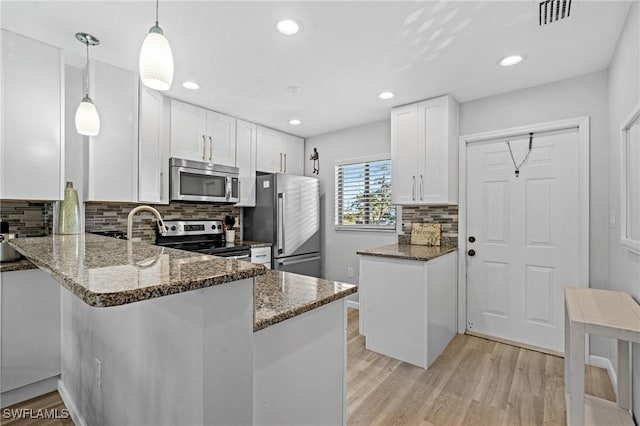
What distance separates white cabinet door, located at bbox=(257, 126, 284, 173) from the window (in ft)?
2.74

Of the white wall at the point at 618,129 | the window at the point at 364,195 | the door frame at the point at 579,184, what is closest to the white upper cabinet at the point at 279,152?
the window at the point at 364,195

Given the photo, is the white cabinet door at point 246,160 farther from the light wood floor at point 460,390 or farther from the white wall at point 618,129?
the white wall at point 618,129

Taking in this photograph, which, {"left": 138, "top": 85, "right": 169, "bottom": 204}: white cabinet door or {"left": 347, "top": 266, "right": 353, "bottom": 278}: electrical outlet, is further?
{"left": 347, "top": 266, "right": 353, "bottom": 278}: electrical outlet

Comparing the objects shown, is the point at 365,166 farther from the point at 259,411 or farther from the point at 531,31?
the point at 259,411

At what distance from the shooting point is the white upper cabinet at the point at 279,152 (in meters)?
3.99

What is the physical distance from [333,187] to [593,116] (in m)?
2.77

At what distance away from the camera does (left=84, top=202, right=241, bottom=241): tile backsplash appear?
2.83 metres

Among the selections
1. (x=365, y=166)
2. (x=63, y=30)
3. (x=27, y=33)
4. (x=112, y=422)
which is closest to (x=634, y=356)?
(x=112, y=422)

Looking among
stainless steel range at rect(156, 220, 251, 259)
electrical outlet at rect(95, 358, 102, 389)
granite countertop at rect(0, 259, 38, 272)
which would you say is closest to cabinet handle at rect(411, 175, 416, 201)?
stainless steel range at rect(156, 220, 251, 259)

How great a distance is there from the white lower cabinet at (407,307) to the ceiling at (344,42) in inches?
62.5

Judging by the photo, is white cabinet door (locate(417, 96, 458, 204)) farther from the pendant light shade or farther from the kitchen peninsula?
the pendant light shade

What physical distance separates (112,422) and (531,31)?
3.17 meters

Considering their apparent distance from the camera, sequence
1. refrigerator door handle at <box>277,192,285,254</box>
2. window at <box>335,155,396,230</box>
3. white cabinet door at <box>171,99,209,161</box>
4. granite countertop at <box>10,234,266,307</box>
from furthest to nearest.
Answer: window at <box>335,155,396,230</box>
refrigerator door handle at <box>277,192,285,254</box>
white cabinet door at <box>171,99,209,161</box>
granite countertop at <box>10,234,266,307</box>

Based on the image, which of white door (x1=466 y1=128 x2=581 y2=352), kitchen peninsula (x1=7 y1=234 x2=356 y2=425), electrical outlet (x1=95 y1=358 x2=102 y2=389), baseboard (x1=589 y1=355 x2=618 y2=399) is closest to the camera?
kitchen peninsula (x1=7 y1=234 x2=356 y2=425)
